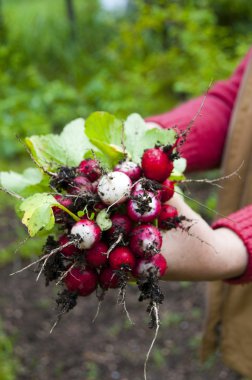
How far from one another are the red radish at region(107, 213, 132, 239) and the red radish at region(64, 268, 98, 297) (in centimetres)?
9

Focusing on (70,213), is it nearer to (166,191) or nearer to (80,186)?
(80,186)

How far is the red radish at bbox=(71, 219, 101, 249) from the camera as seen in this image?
91 centimetres

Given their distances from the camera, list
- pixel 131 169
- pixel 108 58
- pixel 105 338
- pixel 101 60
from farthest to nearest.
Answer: pixel 101 60 → pixel 108 58 → pixel 105 338 → pixel 131 169

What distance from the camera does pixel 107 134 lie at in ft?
3.74

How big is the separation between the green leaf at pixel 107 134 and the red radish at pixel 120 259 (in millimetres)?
226

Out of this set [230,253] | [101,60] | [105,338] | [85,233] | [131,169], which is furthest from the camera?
[101,60]

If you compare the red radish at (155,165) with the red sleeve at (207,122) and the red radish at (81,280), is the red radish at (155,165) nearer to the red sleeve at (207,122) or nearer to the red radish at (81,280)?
the red radish at (81,280)

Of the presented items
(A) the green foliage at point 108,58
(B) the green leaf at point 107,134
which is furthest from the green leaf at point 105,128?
(A) the green foliage at point 108,58

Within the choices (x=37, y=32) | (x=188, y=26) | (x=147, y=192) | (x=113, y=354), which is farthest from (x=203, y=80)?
(x=37, y=32)

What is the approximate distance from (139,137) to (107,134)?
0.08 meters

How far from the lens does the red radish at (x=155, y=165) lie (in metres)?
1.00

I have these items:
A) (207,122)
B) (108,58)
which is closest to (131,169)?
(207,122)

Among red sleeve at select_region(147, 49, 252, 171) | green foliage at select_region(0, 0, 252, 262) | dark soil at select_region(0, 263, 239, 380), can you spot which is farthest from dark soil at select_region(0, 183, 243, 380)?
red sleeve at select_region(147, 49, 252, 171)

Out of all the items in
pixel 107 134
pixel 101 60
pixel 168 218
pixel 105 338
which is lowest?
pixel 105 338
